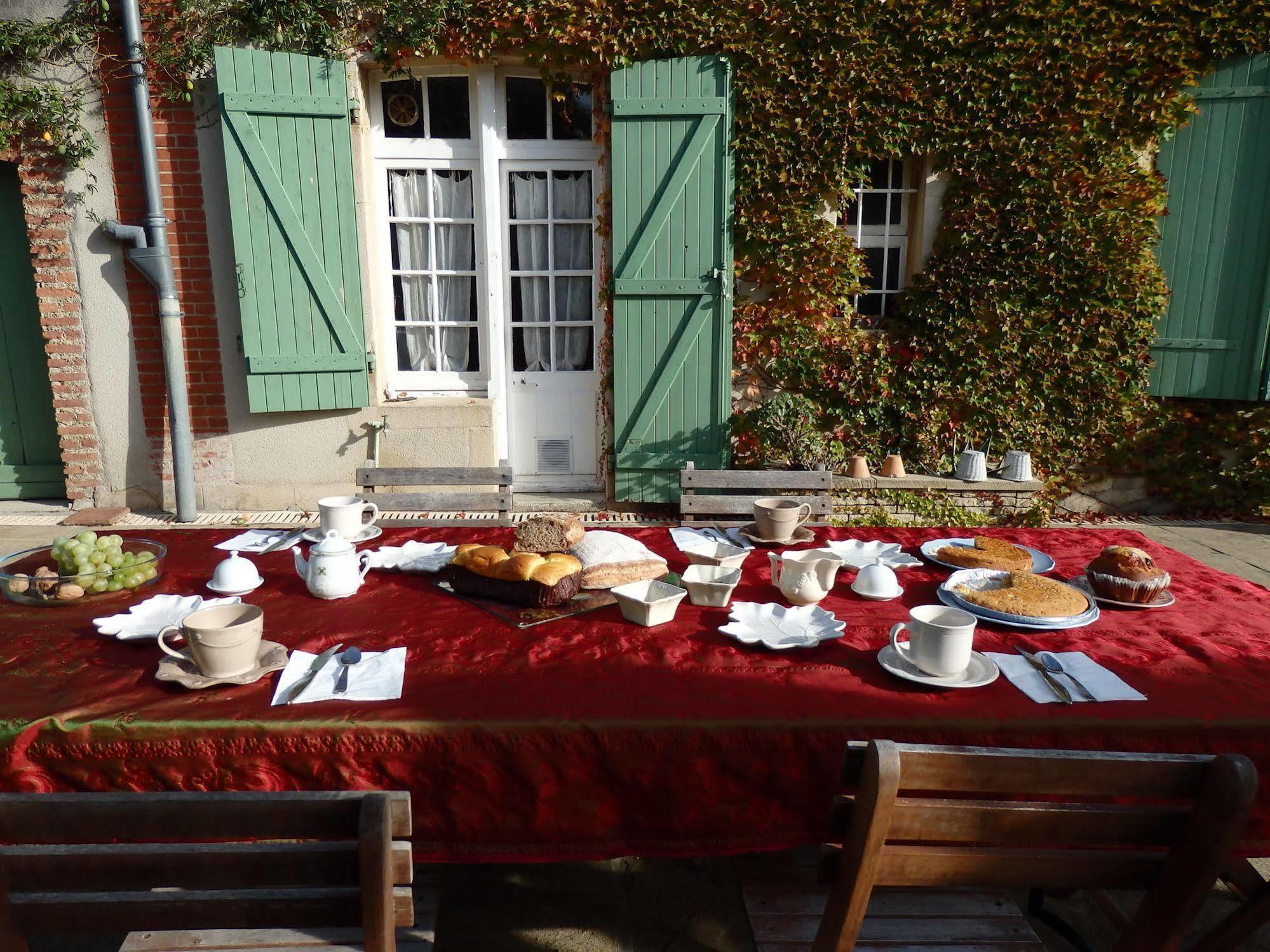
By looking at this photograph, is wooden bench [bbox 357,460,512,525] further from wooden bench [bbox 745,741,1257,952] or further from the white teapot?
wooden bench [bbox 745,741,1257,952]

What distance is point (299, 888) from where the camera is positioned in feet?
3.59

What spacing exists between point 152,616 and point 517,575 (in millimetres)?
776

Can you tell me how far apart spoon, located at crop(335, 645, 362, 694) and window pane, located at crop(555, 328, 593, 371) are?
4.10 m

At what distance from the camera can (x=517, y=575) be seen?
1909 millimetres

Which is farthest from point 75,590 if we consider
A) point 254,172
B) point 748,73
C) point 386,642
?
point 748,73

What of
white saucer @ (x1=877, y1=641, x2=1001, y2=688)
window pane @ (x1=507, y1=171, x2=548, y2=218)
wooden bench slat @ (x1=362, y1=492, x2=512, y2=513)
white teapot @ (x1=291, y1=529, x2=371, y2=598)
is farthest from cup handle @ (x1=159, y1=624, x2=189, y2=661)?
window pane @ (x1=507, y1=171, x2=548, y2=218)

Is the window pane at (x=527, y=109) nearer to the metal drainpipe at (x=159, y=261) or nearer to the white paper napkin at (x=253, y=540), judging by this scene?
the metal drainpipe at (x=159, y=261)

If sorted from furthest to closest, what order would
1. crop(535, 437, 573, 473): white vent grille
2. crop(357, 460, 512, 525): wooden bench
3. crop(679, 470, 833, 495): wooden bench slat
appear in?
crop(535, 437, 573, 473): white vent grille → crop(679, 470, 833, 495): wooden bench slat → crop(357, 460, 512, 525): wooden bench

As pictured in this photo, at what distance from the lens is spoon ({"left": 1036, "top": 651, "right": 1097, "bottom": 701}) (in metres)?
1.52

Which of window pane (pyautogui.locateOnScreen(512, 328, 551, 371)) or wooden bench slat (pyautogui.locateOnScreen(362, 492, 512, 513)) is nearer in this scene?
wooden bench slat (pyautogui.locateOnScreen(362, 492, 512, 513))

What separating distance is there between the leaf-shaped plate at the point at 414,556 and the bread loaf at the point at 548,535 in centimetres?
20

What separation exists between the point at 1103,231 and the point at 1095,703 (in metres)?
4.85

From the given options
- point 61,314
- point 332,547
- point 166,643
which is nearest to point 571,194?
point 61,314

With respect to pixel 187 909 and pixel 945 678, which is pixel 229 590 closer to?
pixel 187 909
